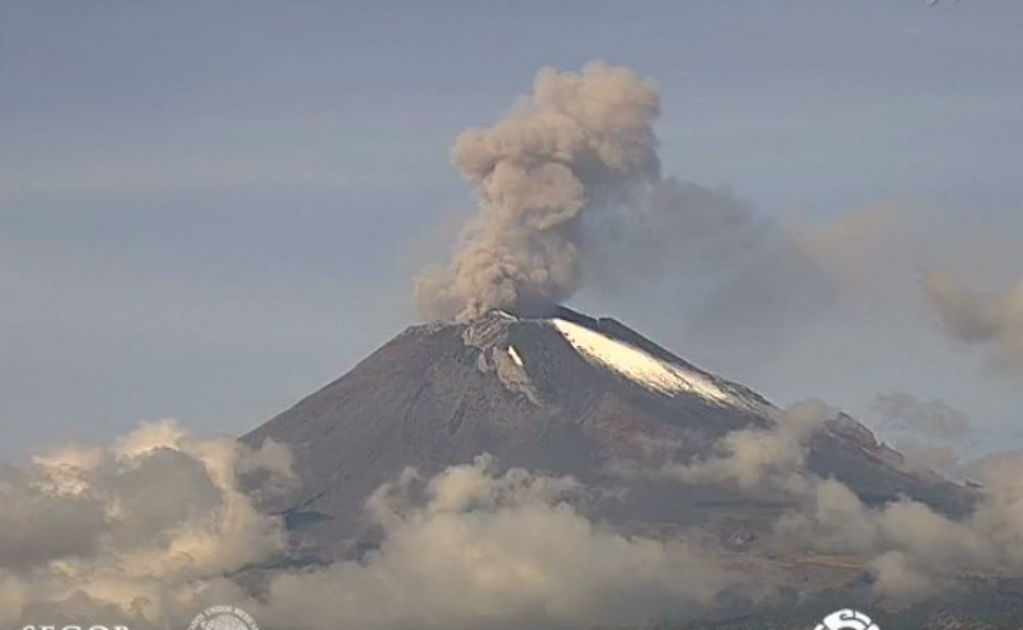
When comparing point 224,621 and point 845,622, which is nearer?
point 224,621

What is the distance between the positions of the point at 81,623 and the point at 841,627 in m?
60.6

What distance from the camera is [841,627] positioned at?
558 ft

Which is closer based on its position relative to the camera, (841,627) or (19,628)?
(841,627)

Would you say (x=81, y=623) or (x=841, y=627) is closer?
(x=841, y=627)

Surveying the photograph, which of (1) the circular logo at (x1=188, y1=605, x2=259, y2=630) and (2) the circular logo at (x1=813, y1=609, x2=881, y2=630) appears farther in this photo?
(2) the circular logo at (x1=813, y1=609, x2=881, y2=630)

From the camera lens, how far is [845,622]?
18550cm

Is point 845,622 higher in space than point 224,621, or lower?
higher

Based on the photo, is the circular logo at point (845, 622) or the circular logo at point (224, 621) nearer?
the circular logo at point (224, 621)

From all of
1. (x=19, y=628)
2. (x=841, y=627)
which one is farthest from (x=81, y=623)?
(x=841, y=627)

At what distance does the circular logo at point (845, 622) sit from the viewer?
175 m

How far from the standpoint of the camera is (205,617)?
190500mm

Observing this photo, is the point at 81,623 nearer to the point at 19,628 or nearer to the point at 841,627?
the point at 19,628

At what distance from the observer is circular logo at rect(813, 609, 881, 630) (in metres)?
175
